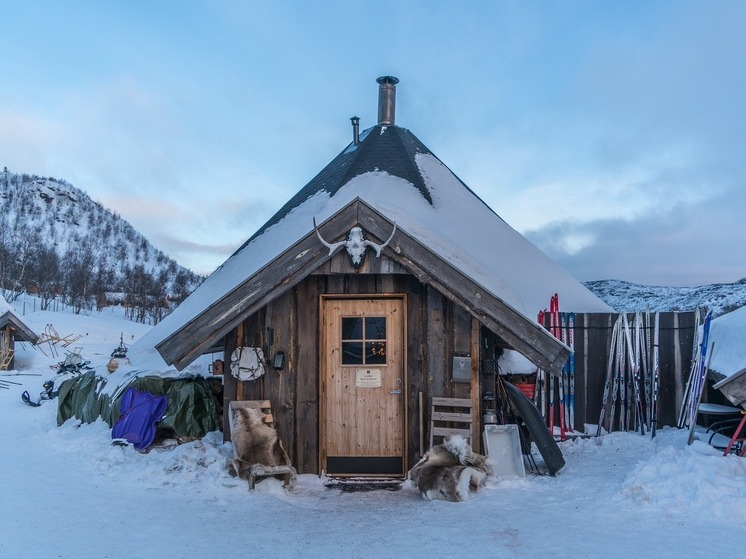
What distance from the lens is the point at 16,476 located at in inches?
270

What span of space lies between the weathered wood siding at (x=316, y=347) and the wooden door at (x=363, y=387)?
0.44ft

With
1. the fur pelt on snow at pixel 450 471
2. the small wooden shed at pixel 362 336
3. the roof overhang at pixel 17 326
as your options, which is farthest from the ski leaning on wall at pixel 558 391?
the roof overhang at pixel 17 326

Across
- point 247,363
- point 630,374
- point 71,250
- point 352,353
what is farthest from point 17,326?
point 71,250

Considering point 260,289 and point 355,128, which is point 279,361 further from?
point 355,128

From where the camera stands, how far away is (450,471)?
580 centimetres

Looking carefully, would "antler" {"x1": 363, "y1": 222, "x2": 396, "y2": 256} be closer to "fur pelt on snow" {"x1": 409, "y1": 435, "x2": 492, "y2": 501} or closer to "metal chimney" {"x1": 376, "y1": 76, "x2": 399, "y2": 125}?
"fur pelt on snow" {"x1": 409, "y1": 435, "x2": 492, "y2": 501}

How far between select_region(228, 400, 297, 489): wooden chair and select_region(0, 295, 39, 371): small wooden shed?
73.0 feet

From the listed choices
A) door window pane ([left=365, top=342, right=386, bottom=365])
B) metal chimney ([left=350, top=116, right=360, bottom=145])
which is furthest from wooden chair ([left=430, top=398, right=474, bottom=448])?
metal chimney ([left=350, top=116, right=360, bottom=145])

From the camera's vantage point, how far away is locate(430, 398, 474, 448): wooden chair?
20.6ft

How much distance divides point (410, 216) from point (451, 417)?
3.84 meters

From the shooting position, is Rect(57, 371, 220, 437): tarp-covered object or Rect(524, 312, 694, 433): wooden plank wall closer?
Rect(57, 371, 220, 437): tarp-covered object

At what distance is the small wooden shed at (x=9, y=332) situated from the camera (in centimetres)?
2414

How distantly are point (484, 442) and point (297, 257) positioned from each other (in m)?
3.01

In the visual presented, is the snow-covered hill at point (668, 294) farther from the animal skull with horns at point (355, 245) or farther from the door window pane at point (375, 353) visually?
the animal skull with horns at point (355, 245)
